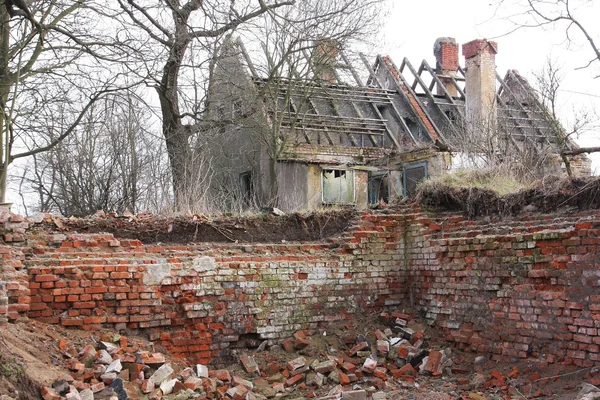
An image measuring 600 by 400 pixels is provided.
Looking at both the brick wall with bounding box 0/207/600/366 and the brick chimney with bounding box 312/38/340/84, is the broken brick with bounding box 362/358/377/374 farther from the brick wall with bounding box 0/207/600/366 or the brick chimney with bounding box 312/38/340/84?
the brick chimney with bounding box 312/38/340/84

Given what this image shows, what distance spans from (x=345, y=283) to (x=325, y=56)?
8090mm

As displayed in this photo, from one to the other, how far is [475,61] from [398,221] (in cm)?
1181

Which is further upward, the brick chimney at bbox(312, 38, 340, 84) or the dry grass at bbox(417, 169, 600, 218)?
the brick chimney at bbox(312, 38, 340, 84)

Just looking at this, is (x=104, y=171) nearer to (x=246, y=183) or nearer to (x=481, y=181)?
(x=246, y=183)

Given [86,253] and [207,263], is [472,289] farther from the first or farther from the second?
[86,253]

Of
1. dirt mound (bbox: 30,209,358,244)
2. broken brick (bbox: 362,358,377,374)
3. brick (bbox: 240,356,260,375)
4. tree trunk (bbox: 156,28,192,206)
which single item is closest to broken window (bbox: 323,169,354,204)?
tree trunk (bbox: 156,28,192,206)

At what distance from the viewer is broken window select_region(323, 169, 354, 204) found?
16.7 m

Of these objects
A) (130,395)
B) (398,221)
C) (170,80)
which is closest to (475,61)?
(170,80)

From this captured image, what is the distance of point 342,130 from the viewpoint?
17.3 meters

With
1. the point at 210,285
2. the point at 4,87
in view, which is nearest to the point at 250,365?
the point at 210,285

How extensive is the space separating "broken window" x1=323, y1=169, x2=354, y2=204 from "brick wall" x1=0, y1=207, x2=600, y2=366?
299 inches

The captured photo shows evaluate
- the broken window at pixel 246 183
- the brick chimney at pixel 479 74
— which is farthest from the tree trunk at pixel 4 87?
the brick chimney at pixel 479 74

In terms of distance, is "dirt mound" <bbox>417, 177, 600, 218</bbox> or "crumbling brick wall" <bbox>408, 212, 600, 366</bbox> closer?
"crumbling brick wall" <bbox>408, 212, 600, 366</bbox>

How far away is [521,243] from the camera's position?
7129mm
